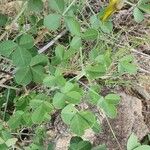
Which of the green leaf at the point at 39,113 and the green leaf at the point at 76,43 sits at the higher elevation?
the green leaf at the point at 76,43

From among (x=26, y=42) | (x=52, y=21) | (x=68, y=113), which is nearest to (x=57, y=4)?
(x=52, y=21)

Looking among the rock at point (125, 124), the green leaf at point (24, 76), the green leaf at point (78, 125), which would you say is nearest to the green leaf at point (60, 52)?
the green leaf at point (24, 76)

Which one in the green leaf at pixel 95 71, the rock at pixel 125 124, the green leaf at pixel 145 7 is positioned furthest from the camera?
the rock at pixel 125 124

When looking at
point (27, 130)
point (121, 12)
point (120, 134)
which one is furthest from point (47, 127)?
point (121, 12)

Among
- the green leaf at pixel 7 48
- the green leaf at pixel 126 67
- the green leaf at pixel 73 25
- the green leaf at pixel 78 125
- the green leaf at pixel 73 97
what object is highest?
the green leaf at pixel 7 48

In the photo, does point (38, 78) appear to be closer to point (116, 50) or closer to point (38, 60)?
point (38, 60)

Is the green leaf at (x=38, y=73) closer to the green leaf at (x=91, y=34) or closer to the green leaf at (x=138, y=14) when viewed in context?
the green leaf at (x=91, y=34)

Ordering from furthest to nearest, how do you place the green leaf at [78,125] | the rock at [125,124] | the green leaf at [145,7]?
the rock at [125,124], the green leaf at [145,7], the green leaf at [78,125]

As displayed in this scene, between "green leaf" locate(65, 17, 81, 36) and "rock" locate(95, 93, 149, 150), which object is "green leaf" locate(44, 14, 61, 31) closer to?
"green leaf" locate(65, 17, 81, 36)
